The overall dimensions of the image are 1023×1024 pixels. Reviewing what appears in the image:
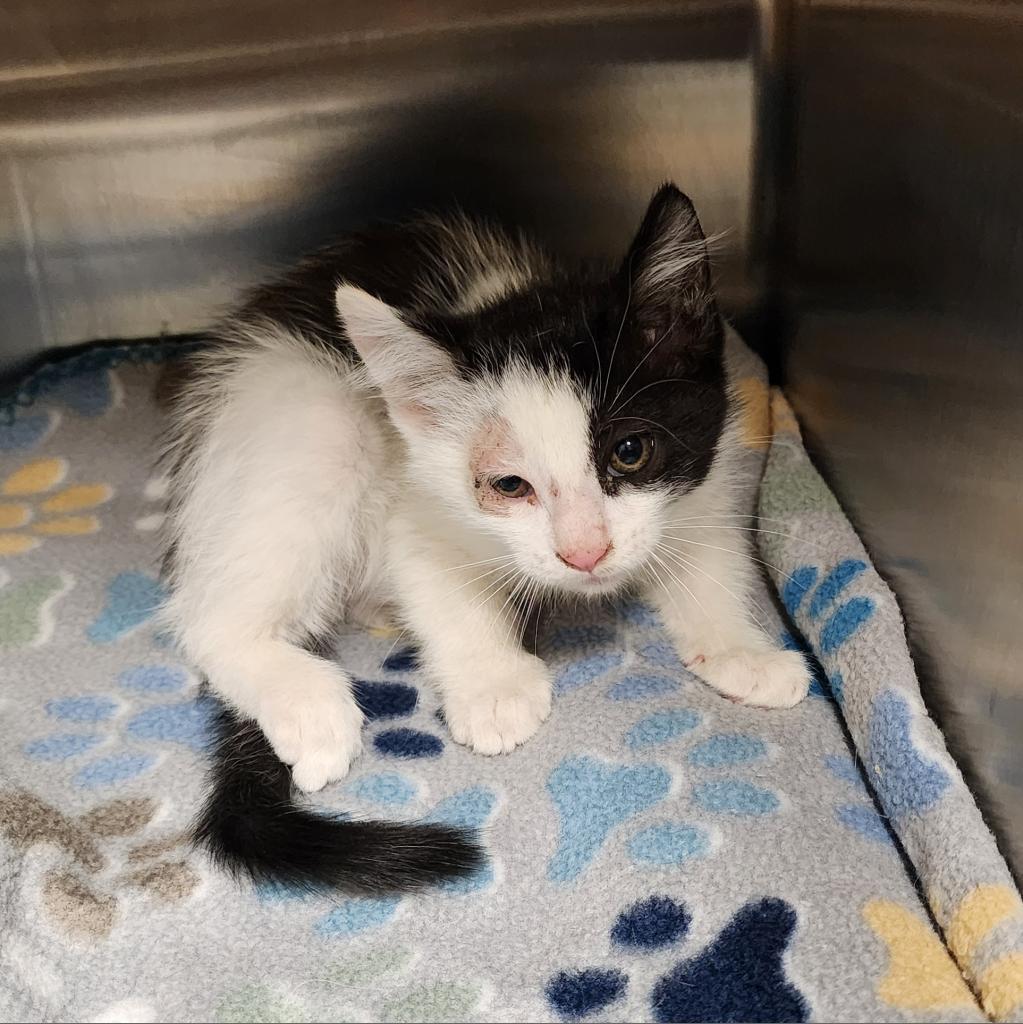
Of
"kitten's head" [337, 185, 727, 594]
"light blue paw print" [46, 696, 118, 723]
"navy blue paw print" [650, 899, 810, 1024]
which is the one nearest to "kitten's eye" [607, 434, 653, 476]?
"kitten's head" [337, 185, 727, 594]

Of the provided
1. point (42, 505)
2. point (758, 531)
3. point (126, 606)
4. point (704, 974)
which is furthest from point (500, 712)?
point (42, 505)

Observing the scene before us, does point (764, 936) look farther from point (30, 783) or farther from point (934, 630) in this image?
point (30, 783)

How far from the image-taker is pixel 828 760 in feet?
5.18

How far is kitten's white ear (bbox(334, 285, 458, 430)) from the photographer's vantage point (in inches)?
59.7

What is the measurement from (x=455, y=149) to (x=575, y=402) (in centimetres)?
103

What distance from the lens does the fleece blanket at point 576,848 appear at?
1.27 meters

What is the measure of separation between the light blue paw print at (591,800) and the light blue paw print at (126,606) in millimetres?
824

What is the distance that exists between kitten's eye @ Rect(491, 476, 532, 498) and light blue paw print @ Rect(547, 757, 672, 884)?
38 cm

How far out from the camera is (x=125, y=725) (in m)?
1.73

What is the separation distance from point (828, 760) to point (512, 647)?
1.63 feet

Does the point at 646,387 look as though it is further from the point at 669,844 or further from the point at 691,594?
the point at 669,844

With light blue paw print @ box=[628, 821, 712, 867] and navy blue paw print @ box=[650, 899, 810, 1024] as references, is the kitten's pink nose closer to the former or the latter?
light blue paw print @ box=[628, 821, 712, 867]

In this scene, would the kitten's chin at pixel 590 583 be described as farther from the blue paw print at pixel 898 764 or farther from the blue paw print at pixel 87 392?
the blue paw print at pixel 87 392

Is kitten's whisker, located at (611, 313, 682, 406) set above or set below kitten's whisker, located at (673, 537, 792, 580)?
above
